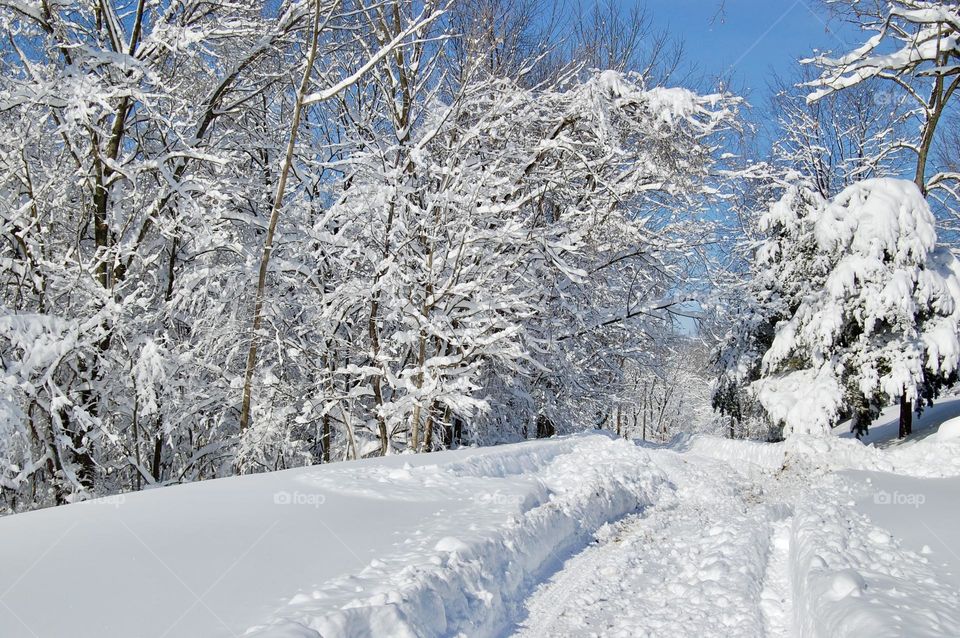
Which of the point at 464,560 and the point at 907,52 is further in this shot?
the point at 907,52

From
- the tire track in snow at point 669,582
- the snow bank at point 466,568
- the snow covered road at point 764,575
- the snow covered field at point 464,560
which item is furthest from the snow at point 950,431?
the snow bank at point 466,568

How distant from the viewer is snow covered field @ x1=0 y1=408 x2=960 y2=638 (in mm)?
2943

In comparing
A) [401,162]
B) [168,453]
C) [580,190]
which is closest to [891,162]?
[580,190]

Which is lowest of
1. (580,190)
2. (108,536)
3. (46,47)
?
(108,536)

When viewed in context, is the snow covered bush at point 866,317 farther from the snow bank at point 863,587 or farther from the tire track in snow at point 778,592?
the snow bank at point 863,587

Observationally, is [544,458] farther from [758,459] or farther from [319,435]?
[758,459]

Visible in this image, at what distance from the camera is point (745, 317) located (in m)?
17.7

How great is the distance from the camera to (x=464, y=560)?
4152mm

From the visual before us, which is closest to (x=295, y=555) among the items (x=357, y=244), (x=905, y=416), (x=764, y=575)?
(x=764, y=575)

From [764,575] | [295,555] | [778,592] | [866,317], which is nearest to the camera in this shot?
[295,555]

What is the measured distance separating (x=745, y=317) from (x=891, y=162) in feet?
28.7

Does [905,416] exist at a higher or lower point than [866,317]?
lower

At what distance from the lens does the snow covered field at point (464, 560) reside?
294cm

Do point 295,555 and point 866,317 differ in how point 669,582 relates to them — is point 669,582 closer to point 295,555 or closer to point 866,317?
point 295,555
